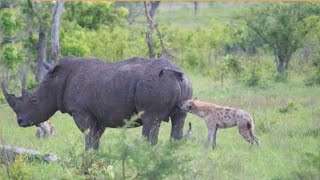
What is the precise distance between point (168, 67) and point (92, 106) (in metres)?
1.24

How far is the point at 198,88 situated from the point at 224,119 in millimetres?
11991

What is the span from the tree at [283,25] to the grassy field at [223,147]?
3.26m

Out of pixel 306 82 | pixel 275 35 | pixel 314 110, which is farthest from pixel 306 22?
pixel 314 110

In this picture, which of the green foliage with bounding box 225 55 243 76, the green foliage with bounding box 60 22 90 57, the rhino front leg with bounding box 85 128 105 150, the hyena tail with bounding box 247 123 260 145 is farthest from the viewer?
the green foliage with bounding box 225 55 243 76

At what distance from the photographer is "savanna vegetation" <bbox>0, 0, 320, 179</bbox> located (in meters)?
7.12

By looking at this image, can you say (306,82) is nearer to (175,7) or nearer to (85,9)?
(85,9)

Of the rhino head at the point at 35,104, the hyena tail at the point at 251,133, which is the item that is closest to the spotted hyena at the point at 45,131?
the rhino head at the point at 35,104

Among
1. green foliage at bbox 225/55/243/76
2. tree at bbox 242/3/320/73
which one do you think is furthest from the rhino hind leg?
green foliage at bbox 225/55/243/76

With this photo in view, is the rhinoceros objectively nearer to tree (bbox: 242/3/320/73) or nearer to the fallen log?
the fallen log

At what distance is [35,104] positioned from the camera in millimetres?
10141

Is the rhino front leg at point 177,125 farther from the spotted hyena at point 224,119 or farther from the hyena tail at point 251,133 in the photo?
the hyena tail at point 251,133

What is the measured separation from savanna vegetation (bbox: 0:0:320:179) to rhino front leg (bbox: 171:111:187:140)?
1.23 feet

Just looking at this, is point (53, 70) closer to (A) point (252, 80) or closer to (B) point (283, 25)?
(A) point (252, 80)

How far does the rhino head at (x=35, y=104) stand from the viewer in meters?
10.1
